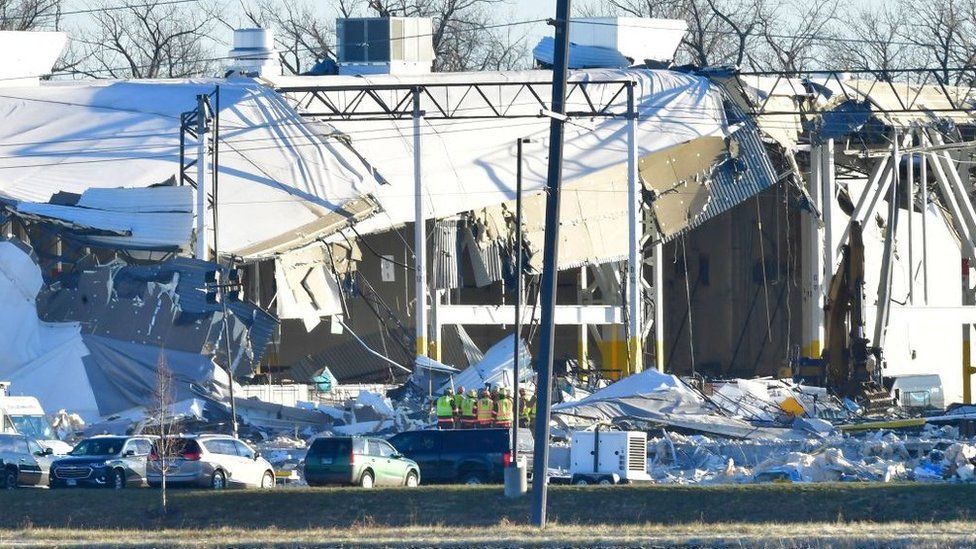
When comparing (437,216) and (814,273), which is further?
(814,273)

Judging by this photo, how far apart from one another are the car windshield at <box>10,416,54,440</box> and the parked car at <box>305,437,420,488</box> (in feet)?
28.7

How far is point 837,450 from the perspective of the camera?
34688mm

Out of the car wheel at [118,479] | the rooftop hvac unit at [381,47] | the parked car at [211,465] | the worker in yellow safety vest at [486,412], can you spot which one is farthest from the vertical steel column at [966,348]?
the car wheel at [118,479]

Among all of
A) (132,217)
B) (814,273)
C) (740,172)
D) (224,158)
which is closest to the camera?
(132,217)

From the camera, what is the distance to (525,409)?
41531 mm

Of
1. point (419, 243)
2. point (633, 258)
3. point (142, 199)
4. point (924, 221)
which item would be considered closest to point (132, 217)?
point (142, 199)

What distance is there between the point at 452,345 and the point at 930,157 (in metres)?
17.2

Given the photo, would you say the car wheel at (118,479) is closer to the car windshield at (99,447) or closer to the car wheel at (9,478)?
the car windshield at (99,447)

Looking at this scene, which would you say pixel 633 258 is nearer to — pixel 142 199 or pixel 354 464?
pixel 142 199

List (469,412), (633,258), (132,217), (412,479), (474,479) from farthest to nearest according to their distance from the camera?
(633,258) → (132,217) → (469,412) → (474,479) → (412,479)

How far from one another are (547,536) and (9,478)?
14.1m

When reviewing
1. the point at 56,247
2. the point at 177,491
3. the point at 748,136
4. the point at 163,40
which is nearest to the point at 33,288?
the point at 56,247

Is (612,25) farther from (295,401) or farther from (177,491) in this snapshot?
(177,491)

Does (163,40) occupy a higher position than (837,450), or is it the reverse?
(163,40)
